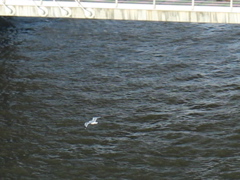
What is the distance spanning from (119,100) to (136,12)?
7963 millimetres

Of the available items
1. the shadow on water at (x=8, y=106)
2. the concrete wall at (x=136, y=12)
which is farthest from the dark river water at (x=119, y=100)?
the concrete wall at (x=136, y=12)

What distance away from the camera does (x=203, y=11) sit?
38.6 m

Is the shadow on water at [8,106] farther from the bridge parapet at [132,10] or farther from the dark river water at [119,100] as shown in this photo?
the bridge parapet at [132,10]

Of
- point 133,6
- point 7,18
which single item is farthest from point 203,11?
point 7,18

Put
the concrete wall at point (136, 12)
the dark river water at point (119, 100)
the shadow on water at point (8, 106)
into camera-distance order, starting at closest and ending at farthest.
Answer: the dark river water at point (119, 100) → the shadow on water at point (8, 106) → the concrete wall at point (136, 12)

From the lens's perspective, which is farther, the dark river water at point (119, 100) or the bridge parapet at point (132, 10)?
the bridge parapet at point (132, 10)

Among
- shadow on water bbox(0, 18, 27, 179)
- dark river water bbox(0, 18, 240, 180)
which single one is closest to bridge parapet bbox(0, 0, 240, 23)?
dark river water bbox(0, 18, 240, 180)

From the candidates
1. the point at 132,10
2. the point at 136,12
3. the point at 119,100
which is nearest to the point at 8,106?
the point at 119,100

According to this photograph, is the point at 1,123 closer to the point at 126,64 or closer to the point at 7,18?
the point at 126,64

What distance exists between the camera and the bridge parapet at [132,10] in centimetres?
3862

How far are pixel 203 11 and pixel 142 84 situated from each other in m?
10.2

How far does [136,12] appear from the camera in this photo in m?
39.2

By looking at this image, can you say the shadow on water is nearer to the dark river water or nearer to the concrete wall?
the dark river water

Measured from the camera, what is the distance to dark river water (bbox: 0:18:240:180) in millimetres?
37031
